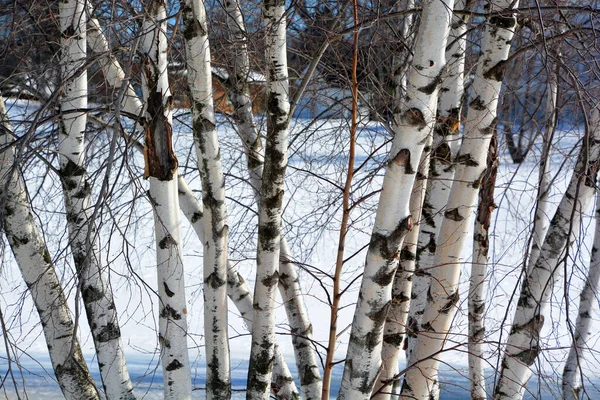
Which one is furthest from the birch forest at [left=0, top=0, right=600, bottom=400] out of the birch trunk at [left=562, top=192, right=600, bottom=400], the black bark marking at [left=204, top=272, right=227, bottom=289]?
the birch trunk at [left=562, top=192, right=600, bottom=400]

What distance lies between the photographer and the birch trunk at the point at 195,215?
10.8 feet

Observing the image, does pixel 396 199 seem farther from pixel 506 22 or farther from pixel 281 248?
pixel 281 248

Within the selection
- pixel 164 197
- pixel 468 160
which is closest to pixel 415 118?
pixel 468 160

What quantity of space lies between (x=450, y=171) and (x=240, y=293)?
1.49 metres

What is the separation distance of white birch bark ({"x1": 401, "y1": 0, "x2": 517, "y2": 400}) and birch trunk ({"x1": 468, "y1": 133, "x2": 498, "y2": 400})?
0.42 meters

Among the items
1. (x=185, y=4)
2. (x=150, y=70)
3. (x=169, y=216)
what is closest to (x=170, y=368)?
(x=169, y=216)

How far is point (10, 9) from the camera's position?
11.3ft

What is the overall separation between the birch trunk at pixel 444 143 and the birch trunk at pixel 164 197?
1158 mm

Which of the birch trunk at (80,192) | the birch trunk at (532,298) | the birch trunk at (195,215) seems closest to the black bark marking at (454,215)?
the birch trunk at (532,298)

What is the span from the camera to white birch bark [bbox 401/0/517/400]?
283cm

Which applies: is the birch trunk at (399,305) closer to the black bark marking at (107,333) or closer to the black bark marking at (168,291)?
the black bark marking at (168,291)

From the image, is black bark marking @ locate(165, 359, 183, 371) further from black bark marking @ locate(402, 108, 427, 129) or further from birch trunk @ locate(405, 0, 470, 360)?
black bark marking @ locate(402, 108, 427, 129)

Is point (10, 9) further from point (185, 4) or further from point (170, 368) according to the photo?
point (170, 368)

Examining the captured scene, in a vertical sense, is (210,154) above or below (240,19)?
below
